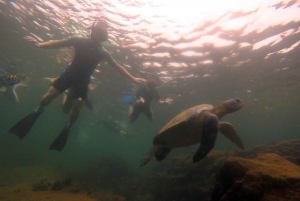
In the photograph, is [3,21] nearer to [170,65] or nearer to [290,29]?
[170,65]

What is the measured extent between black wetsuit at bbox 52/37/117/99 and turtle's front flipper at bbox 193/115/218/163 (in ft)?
20.2

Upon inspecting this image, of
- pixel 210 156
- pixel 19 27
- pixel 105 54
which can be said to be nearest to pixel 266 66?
pixel 210 156

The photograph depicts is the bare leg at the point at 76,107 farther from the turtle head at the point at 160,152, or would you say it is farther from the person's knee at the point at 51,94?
the turtle head at the point at 160,152

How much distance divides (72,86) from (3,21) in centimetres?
1201

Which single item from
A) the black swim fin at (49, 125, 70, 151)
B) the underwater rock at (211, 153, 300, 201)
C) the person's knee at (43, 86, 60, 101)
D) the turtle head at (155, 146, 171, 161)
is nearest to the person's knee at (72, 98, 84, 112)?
the person's knee at (43, 86, 60, 101)

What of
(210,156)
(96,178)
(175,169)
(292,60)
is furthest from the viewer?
(96,178)

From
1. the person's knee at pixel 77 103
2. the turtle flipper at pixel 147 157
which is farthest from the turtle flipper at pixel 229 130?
the person's knee at pixel 77 103

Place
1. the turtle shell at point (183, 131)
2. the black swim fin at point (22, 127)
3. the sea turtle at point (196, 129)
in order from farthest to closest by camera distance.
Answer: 1. the black swim fin at point (22, 127)
2. the turtle shell at point (183, 131)
3. the sea turtle at point (196, 129)

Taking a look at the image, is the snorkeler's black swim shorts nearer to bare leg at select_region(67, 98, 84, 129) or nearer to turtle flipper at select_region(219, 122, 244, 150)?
bare leg at select_region(67, 98, 84, 129)

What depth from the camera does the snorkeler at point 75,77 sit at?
7.95 meters

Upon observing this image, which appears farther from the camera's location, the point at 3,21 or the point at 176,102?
the point at 176,102

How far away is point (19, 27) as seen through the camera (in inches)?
589

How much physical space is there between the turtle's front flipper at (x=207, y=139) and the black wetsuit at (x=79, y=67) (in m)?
6.16

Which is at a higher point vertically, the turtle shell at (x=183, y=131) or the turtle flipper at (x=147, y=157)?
the turtle shell at (x=183, y=131)
